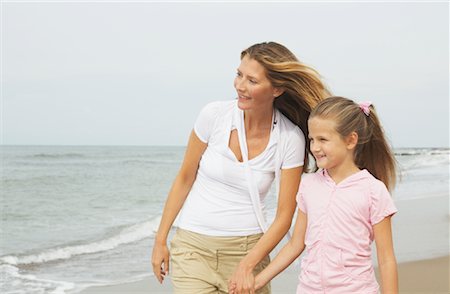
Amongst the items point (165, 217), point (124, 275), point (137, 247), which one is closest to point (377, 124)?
point (165, 217)

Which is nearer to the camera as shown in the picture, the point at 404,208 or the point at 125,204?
the point at 404,208

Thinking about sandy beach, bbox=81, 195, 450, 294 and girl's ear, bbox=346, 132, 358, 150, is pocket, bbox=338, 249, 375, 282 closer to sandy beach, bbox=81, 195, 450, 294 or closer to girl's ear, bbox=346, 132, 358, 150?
girl's ear, bbox=346, 132, 358, 150

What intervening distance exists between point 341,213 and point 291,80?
727 mm

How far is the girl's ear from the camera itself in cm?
320

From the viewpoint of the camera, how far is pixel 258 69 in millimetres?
3428

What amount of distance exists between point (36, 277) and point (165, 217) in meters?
4.60

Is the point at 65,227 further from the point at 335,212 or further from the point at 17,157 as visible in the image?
the point at 17,157

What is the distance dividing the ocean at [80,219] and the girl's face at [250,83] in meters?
1.00

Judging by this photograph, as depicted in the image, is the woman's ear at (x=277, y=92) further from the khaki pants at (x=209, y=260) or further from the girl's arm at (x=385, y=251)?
the girl's arm at (x=385, y=251)

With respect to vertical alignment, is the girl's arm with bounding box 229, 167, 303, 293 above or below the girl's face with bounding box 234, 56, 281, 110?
below

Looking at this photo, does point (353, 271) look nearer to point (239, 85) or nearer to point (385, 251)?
point (385, 251)

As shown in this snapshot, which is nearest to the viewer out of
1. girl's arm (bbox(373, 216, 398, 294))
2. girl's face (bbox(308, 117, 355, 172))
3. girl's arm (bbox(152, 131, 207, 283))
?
girl's arm (bbox(373, 216, 398, 294))

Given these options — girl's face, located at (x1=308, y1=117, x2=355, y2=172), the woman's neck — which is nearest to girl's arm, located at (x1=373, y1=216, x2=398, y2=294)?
girl's face, located at (x1=308, y1=117, x2=355, y2=172)

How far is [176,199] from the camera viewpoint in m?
3.75
